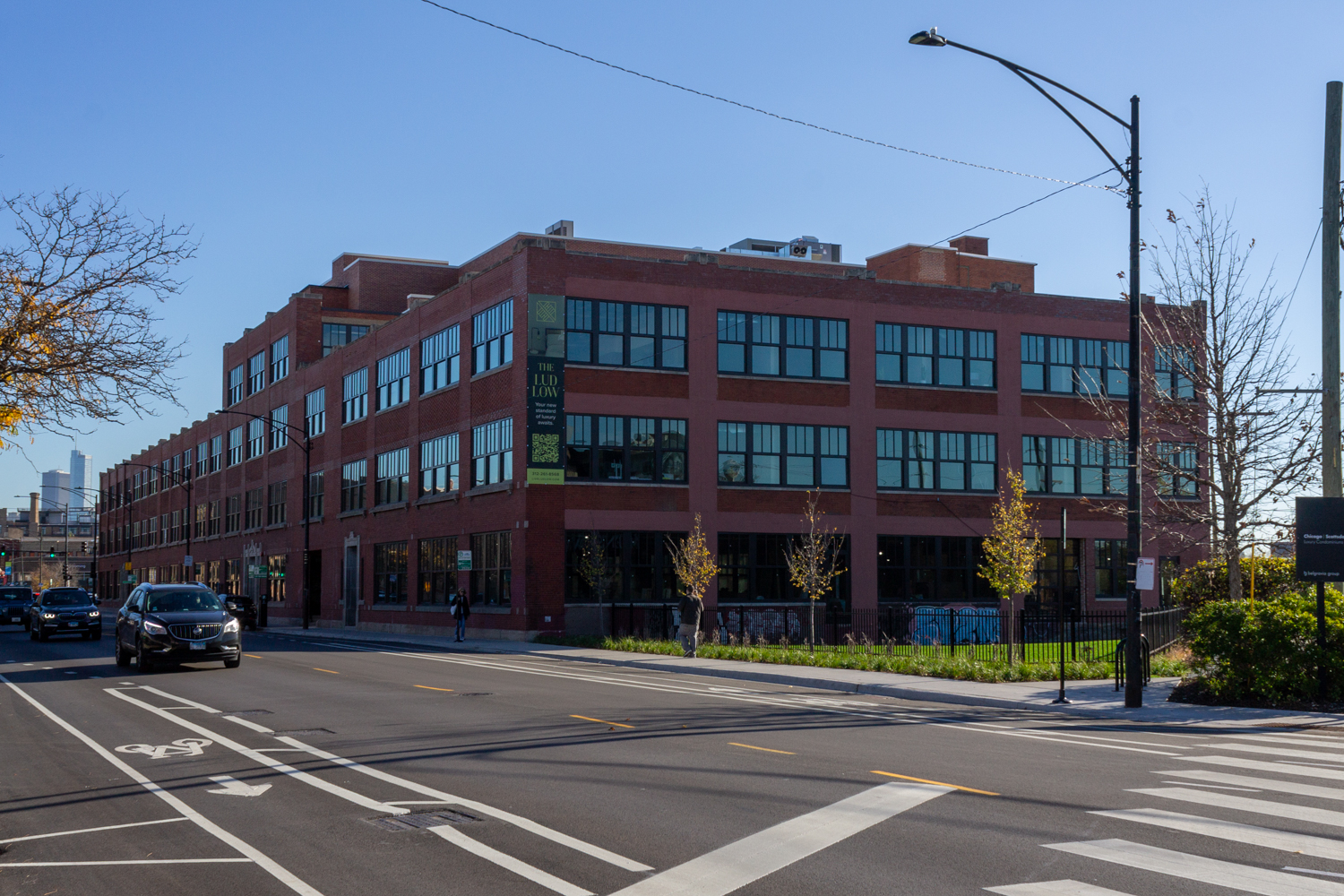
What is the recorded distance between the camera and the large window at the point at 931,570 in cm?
4578

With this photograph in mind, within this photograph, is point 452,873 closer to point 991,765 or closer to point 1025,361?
point 991,765

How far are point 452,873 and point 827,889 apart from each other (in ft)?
7.76

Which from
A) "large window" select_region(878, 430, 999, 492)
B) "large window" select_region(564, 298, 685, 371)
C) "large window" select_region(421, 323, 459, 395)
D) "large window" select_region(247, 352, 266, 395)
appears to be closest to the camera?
"large window" select_region(564, 298, 685, 371)

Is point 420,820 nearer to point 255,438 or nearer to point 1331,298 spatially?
point 1331,298

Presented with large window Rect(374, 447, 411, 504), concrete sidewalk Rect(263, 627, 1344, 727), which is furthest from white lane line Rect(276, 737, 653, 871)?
large window Rect(374, 447, 411, 504)

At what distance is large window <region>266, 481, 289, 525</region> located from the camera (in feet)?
218

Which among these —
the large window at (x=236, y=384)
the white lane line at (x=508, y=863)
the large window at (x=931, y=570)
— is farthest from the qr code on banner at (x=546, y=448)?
the large window at (x=236, y=384)

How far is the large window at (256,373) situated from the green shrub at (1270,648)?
62.9 m

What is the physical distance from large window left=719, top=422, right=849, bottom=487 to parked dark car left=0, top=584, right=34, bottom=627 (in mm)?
32205

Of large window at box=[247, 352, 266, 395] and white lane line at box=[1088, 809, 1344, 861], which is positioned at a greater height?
large window at box=[247, 352, 266, 395]

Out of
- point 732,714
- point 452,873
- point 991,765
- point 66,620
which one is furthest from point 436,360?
point 452,873

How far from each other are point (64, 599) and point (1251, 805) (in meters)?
41.7

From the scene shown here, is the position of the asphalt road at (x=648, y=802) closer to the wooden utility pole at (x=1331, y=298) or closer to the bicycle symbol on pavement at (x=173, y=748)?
the bicycle symbol on pavement at (x=173, y=748)

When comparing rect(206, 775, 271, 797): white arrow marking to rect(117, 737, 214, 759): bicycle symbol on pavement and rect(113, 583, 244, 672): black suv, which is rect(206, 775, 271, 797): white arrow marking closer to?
rect(117, 737, 214, 759): bicycle symbol on pavement
